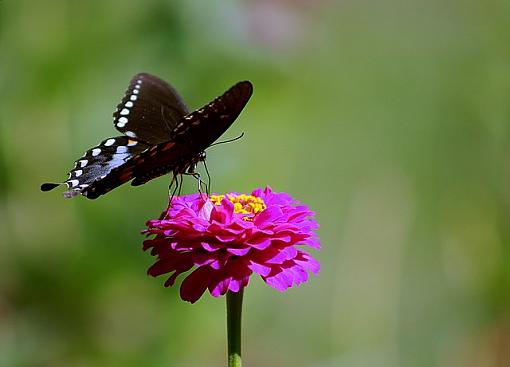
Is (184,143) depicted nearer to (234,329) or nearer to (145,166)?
(145,166)

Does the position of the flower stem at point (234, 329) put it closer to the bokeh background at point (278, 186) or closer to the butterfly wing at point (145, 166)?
the butterfly wing at point (145, 166)

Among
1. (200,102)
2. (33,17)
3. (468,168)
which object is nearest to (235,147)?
(200,102)

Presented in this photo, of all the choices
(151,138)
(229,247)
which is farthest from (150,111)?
(229,247)

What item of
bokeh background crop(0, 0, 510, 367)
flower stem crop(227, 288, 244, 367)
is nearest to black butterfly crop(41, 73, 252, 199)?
flower stem crop(227, 288, 244, 367)

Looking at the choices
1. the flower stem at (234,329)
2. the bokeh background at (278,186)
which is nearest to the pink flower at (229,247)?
the flower stem at (234,329)

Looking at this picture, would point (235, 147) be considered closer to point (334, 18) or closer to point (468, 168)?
point (468, 168)

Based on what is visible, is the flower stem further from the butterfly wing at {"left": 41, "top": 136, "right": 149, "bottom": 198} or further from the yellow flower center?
the butterfly wing at {"left": 41, "top": 136, "right": 149, "bottom": 198}
